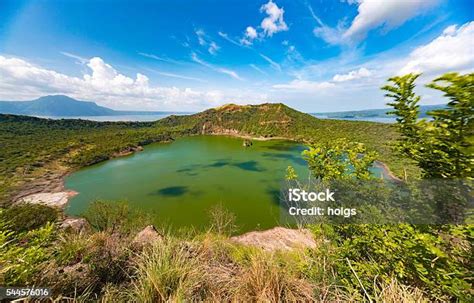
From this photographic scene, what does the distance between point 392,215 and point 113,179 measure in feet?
157

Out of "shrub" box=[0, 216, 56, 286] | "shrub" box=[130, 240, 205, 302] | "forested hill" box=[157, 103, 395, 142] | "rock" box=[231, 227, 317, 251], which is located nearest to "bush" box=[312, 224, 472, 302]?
"shrub" box=[130, 240, 205, 302]

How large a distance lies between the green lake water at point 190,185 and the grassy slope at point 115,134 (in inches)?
297

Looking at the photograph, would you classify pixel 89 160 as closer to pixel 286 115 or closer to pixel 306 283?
pixel 306 283

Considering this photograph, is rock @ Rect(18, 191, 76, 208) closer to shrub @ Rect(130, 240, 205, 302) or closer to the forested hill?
shrub @ Rect(130, 240, 205, 302)

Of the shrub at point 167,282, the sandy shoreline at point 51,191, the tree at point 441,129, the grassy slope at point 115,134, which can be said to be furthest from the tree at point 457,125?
the sandy shoreline at point 51,191

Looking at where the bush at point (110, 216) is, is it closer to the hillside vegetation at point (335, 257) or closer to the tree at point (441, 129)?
the hillside vegetation at point (335, 257)

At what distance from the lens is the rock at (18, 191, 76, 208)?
94.6 feet

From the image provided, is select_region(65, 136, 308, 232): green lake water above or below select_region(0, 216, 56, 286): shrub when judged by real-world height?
below

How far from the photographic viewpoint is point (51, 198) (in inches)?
1218

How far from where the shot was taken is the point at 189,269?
120 inches

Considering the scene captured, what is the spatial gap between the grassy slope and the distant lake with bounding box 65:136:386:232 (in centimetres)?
744

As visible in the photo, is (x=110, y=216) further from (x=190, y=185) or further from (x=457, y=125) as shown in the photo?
(x=457, y=125)

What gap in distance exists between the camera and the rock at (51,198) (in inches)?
1136

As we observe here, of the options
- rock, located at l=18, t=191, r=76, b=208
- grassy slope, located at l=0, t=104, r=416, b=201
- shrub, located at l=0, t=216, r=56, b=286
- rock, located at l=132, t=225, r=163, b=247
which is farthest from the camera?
grassy slope, located at l=0, t=104, r=416, b=201
